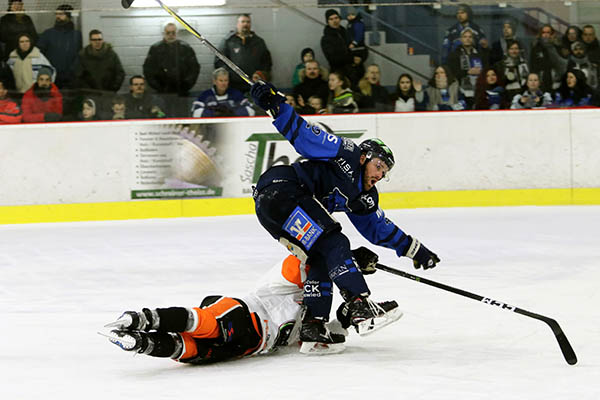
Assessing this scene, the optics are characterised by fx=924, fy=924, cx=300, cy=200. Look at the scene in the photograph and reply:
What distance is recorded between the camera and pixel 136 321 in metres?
3.15

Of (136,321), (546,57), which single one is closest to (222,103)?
(546,57)

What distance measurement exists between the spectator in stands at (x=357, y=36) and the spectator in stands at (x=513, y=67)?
136cm

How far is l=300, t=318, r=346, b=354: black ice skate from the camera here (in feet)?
11.7

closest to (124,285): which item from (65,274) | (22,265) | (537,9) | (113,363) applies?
(65,274)

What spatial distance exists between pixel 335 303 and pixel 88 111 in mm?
4885

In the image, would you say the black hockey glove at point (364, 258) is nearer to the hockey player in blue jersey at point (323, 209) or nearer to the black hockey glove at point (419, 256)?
the hockey player in blue jersey at point (323, 209)

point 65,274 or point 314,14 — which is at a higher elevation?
point 314,14

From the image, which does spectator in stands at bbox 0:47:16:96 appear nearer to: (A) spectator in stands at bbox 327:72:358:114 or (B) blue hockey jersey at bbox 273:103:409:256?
(A) spectator in stands at bbox 327:72:358:114

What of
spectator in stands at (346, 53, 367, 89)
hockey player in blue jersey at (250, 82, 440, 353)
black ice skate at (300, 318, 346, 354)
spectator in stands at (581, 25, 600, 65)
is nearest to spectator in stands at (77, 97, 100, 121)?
spectator in stands at (346, 53, 367, 89)

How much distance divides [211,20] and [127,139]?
1464 millimetres

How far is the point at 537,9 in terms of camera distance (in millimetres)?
9469

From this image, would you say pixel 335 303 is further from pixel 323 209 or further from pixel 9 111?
pixel 9 111

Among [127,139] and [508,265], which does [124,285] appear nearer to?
[508,265]

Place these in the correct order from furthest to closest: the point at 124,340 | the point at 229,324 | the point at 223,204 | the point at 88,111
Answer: the point at 88,111, the point at 223,204, the point at 229,324, the point at 124,340
